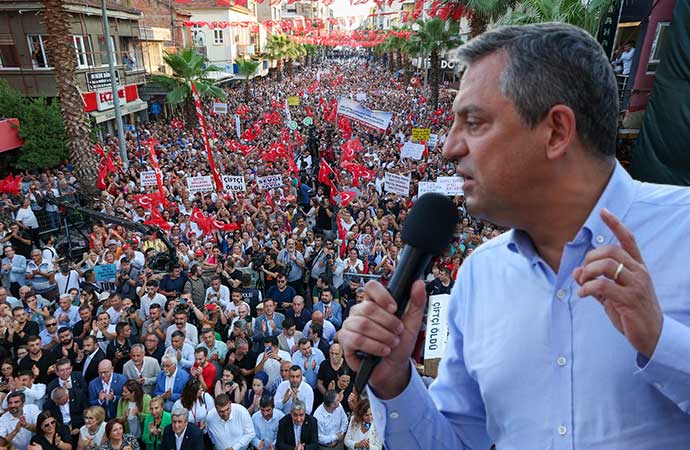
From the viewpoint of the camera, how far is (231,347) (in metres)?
7.01

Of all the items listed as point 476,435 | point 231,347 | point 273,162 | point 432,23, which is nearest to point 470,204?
point 476,435

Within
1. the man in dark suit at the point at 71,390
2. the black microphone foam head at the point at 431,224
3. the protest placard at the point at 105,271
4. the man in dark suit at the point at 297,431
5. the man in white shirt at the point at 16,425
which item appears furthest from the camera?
the protest placard at the point at 105,271

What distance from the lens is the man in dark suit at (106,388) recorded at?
606 cm

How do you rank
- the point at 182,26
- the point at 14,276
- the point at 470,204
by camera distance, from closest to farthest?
the point at 470,204 < the point at 14,276 < the point at 182,26

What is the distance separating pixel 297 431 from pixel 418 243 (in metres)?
4.76

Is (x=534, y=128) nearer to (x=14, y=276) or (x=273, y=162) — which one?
(x=14, y=276)

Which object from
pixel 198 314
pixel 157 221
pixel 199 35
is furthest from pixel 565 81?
pixel 199 35

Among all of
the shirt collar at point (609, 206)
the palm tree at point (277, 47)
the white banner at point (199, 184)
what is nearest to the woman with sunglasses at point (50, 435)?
the shirt collar at point (609, 206)

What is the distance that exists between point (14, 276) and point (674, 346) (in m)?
11.0

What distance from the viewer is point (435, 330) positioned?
19.8 feet

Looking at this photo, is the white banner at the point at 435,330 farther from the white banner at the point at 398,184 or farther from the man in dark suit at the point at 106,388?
the white banner at the point at 398,184

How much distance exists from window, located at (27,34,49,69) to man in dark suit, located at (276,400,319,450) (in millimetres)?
21266

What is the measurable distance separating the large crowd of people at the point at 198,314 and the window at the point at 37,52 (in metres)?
8.09

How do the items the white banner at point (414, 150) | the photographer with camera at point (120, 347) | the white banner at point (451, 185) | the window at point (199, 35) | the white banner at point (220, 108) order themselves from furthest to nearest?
1. the window at point (199, 35)
2. the white banner at point (220, 108)
3. the white banner at point (414, 150)
4. the white banner at point (451, 185)
5. the photographer with camera at point (120, 347)
